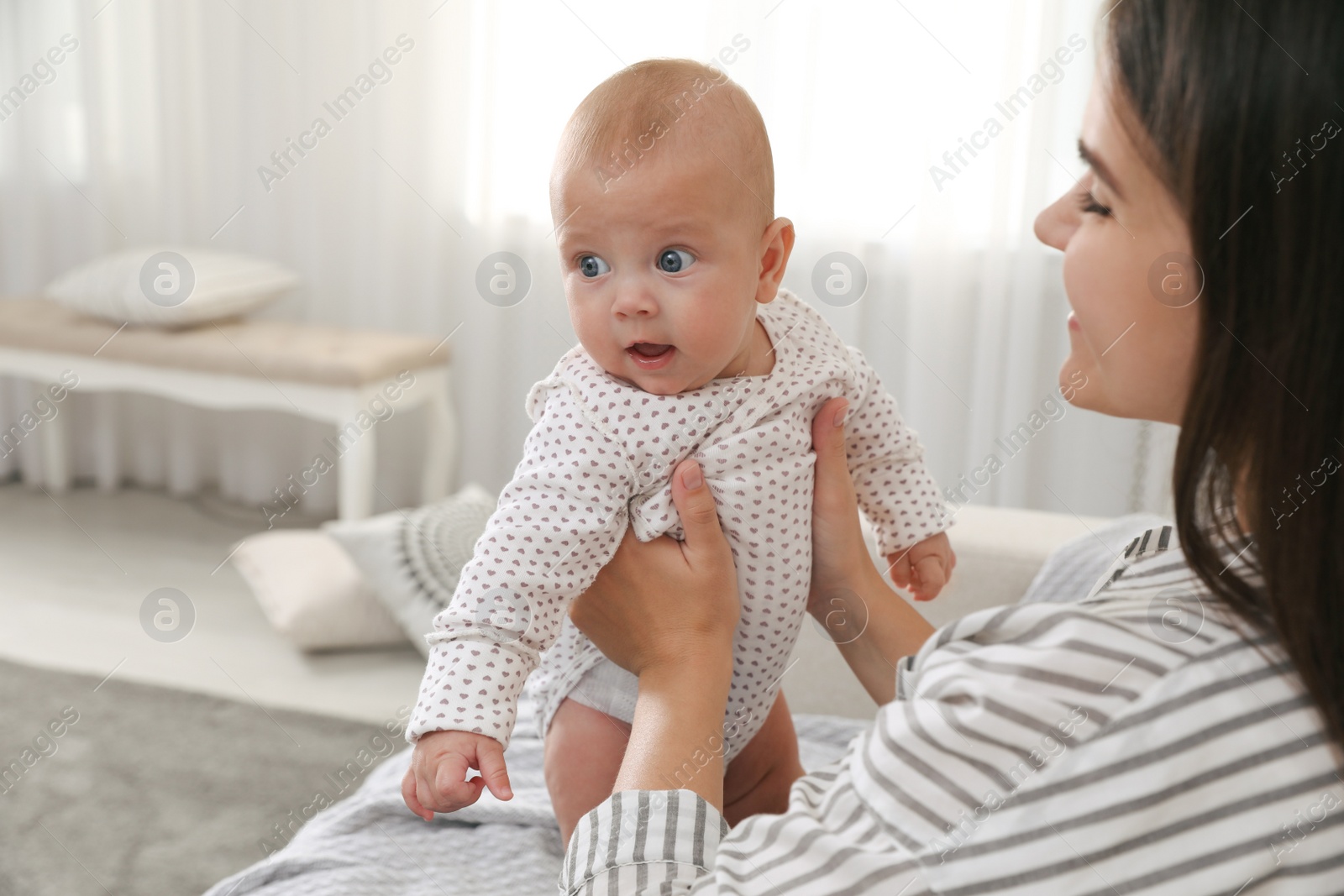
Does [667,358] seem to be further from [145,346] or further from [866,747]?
[145,346]

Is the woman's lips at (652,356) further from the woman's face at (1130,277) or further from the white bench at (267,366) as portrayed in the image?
the white bench at (267,366)

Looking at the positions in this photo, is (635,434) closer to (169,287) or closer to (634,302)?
(634,302)

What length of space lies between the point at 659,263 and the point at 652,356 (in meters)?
0.08

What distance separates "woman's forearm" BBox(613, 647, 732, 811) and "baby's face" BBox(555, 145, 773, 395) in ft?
0.77

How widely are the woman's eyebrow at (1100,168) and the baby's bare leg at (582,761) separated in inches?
23.3

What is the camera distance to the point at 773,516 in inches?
39.2

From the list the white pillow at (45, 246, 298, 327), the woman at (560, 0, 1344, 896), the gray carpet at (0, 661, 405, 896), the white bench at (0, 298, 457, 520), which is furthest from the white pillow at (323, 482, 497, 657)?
the woman at (560, 0, 1344, 896)

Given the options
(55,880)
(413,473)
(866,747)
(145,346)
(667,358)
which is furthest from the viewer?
(413,473)

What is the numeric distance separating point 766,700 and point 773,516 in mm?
187

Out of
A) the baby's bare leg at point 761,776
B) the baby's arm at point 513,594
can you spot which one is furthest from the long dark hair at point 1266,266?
the baby's bare leg at point 761,776

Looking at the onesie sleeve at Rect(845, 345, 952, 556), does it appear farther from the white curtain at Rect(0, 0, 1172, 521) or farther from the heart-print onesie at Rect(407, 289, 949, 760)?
the white curtain at Rect(0, 0, 1172, 521)

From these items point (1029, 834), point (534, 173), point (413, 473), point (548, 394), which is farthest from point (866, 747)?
point (413, 473)

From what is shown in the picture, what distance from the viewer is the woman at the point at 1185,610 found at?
566 millimetres

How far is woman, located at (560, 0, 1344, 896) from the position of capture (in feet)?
1.86
